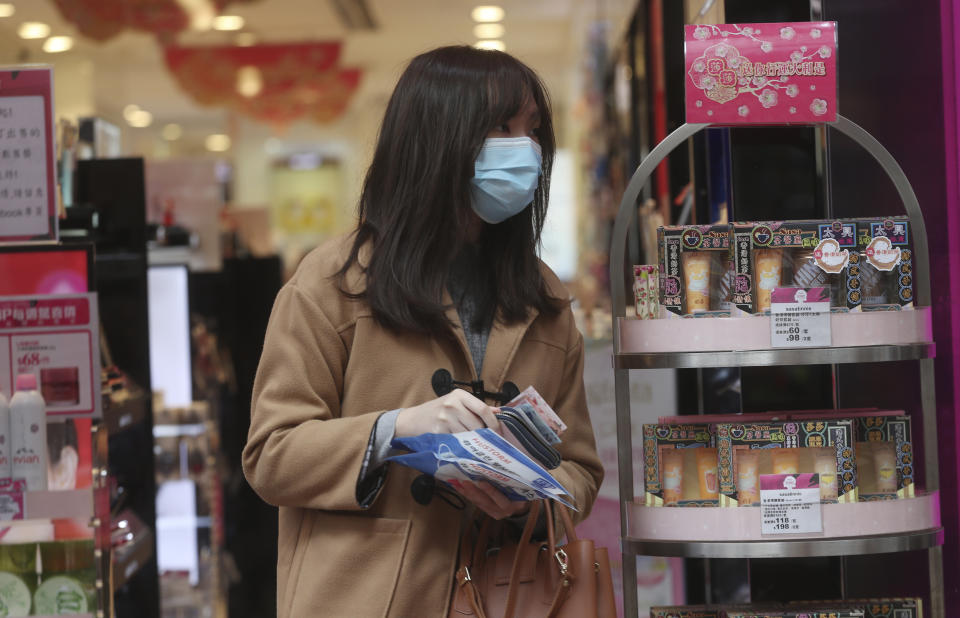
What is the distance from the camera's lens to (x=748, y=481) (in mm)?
2201

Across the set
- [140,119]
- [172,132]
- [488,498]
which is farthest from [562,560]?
[172,132]

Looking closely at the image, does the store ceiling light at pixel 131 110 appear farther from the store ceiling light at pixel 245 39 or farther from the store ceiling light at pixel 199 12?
the store ceiling light at pixel 199 12

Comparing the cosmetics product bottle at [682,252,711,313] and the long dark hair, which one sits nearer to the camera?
the long dark hair

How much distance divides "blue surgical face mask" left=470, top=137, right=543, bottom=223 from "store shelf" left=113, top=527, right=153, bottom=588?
7.37ft

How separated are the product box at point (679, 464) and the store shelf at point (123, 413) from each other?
1852mm

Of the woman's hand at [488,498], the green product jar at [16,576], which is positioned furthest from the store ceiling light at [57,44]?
the woman's hand at [488,498]

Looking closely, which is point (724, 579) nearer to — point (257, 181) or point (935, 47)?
point (935, 47)

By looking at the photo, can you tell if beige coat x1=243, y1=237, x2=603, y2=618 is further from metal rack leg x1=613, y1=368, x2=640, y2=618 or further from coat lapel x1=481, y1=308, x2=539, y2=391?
metal rack leg x1=613, y1=368, x2=640, y2=618

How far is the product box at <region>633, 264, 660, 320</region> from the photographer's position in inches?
89.4

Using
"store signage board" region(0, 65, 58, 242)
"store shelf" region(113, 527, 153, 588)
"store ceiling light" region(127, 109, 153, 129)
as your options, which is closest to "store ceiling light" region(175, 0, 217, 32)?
"store ceiling light" region(127, 109, 153, 129)

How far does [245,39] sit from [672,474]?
8.74m

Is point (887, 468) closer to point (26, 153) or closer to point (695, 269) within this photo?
point (695, 269)

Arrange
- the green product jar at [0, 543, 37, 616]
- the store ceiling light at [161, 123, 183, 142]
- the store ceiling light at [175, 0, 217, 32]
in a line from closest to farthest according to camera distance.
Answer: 1. the green product jar at [0, 543, 37, 616]
2. the store ceiling light at [175, 0, 217, 32]
3. the store ceiling light at [161, 123, 183, 142]

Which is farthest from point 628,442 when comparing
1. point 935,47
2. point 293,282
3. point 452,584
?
point 935,47
